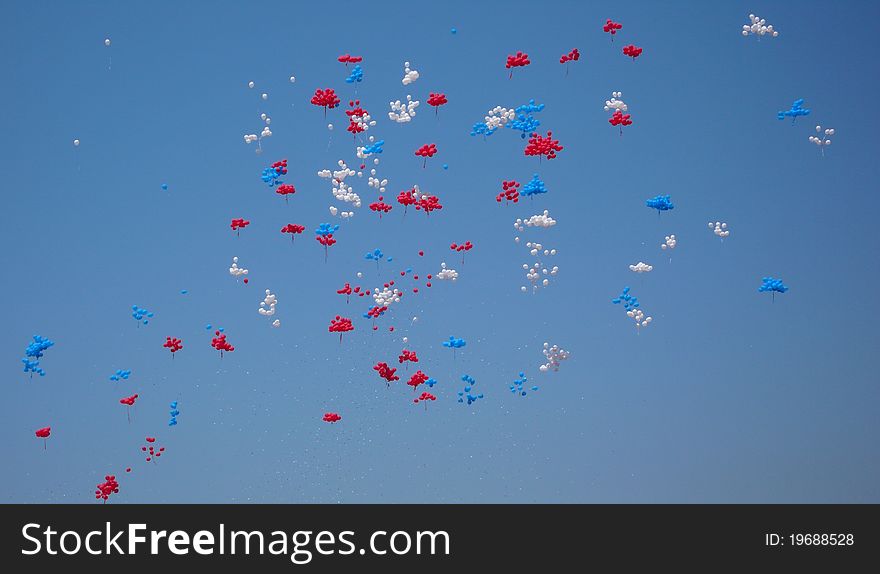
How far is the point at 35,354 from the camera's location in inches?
680

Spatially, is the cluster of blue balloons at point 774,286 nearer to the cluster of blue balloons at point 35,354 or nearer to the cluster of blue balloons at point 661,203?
the cluster of blue balloons at point 661,203

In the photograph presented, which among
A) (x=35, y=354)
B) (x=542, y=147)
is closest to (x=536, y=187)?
(x=542, y=147)

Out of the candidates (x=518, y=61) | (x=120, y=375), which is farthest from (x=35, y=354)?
(x=518, y=61)

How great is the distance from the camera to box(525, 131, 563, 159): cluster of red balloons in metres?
17.3

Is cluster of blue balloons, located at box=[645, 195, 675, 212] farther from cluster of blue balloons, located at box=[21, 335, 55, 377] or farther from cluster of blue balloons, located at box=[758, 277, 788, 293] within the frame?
cluster of blue balloons, located at box=[21, 335, 55, 377]

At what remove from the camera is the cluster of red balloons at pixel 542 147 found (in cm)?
1733

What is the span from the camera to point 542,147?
57.0ft

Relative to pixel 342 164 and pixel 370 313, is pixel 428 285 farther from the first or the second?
pixel 342 164

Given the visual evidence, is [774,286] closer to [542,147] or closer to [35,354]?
[542,147]

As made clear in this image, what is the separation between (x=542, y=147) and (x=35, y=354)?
9.12m

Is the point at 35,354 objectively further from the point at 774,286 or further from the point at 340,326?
the point at 774,286

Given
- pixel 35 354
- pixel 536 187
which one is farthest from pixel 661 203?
pixel 35 354

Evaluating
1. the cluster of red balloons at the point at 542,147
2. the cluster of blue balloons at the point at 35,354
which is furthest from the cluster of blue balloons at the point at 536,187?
the cluster of blue balloons at the point at 35,354

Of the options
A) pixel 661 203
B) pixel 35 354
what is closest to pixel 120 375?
pixel 35 354
